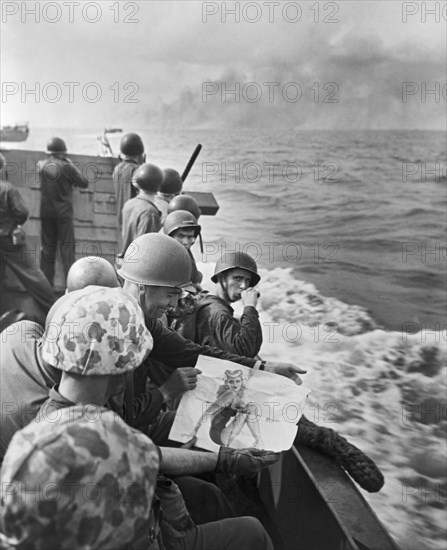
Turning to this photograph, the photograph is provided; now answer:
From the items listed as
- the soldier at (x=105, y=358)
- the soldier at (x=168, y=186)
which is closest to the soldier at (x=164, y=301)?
the soldier at (x=105, y=358)

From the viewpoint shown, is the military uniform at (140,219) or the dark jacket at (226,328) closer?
the dark jacket at (226,328)

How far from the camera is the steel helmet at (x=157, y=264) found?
1.98 metres

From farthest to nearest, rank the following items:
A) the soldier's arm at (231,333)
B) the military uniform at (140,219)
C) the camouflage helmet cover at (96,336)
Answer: the military uniform at (140,219)
the soldier's arm at (231,333)
the camouflage helmet cover at (96,336)

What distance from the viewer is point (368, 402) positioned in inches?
224

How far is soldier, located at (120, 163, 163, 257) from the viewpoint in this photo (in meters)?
3.46

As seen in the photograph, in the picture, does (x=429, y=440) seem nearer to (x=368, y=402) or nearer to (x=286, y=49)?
(x=368, y=402)

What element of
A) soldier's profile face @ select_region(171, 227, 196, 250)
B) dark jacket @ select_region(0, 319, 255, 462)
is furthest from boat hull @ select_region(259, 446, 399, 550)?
soldier's profile face @ select_region(171, 227, 196, 250)

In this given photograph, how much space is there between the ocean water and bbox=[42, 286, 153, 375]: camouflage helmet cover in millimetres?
3576

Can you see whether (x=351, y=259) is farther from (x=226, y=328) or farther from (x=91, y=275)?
(x=91, y=275)

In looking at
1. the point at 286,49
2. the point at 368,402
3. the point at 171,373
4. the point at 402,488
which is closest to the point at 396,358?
the point at 368,402

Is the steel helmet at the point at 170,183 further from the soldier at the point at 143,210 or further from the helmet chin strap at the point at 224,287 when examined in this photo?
the helmet chin strap at the point at 224,287

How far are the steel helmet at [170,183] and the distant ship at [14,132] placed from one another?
154 inches

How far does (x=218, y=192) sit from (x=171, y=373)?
7.34 metres

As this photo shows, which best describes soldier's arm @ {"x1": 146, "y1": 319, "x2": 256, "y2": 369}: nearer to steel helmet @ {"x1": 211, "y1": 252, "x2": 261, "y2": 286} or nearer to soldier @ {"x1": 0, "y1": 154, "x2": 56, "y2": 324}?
steel helmet @ {"x1": 211, "y1": 252, "x2": 261, "y2": 286}
